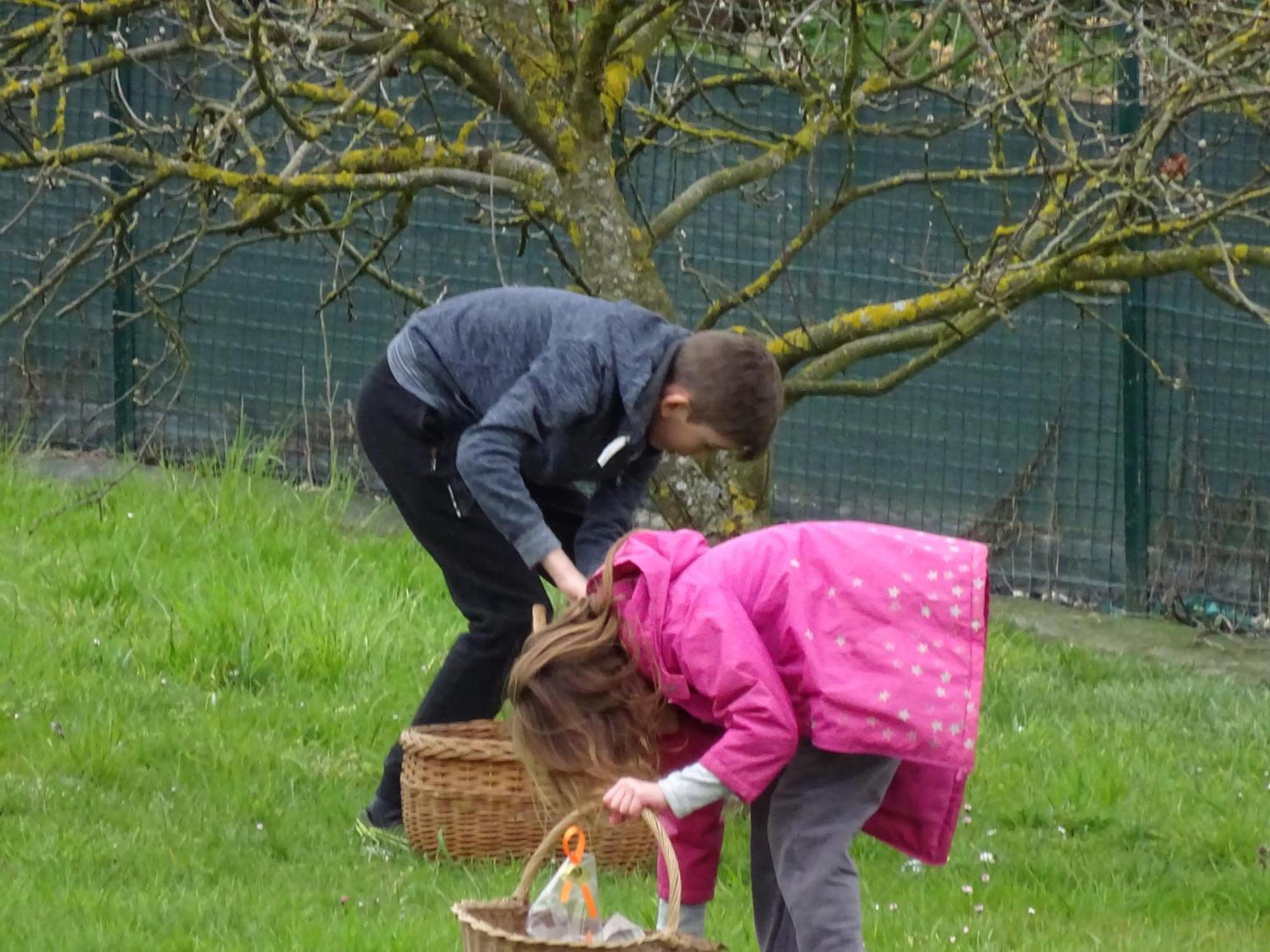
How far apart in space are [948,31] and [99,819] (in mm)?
3023

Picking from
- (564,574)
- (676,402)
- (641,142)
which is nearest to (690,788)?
(564,574)

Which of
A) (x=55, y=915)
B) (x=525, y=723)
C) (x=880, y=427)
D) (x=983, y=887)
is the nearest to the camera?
(x=525, y=723)

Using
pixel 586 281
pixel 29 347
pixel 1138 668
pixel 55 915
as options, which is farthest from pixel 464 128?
pixel 29 347

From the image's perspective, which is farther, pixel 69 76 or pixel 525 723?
pixel 69 76

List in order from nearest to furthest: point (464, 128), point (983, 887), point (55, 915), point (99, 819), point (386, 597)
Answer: point (55, 915), point (983, 887), point (99, 819), point (464, 128), point (386, 597)

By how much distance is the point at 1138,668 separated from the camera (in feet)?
20.7

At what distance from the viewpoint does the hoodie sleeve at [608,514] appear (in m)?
3.93

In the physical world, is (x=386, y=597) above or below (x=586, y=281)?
below

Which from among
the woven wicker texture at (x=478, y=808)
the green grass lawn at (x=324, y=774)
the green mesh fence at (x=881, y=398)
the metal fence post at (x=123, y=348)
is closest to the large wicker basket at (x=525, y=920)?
the green grass lawn at (x=324, y=774)

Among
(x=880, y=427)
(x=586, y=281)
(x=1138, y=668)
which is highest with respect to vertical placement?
(x=586, y=281)

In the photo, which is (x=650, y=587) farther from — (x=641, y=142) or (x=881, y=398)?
(x=881, y=398)

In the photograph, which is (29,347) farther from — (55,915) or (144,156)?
(55,915)

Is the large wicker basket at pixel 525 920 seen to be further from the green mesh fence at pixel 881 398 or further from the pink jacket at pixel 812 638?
the green mesh fence at pixel 881 398

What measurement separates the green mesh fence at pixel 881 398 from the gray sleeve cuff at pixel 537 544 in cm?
321
